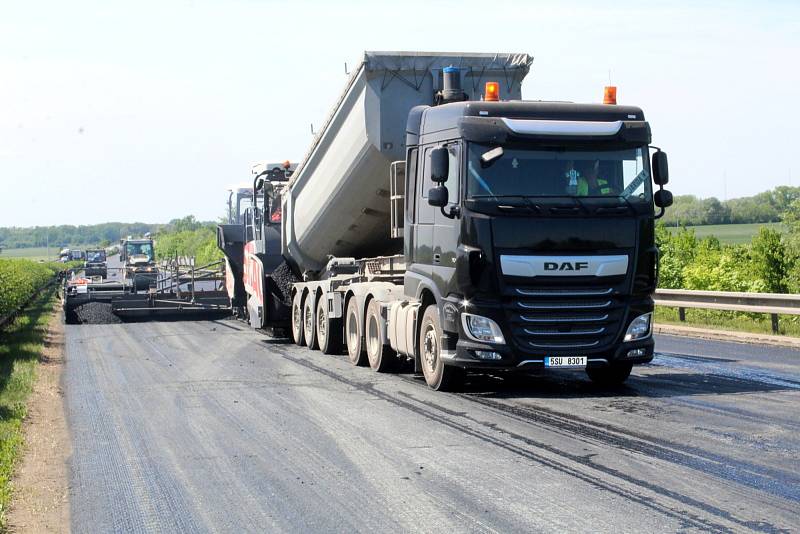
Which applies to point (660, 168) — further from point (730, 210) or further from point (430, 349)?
point (730, 210)

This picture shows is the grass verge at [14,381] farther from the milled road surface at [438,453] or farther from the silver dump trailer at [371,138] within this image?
the silver dump trailer at [371,138]

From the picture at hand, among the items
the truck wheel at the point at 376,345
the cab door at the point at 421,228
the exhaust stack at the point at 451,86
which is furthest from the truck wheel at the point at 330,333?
the exhaust stack at the point at 451,86

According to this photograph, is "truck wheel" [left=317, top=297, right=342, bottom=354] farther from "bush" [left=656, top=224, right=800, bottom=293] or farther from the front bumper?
"bush" [left=656, top=224, right=800, bottom=293]

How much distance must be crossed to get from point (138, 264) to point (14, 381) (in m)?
26.7

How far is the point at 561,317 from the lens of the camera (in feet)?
40.1

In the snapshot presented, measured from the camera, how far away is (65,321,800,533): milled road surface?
695 cm

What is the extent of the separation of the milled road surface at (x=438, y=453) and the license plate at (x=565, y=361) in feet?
1.23

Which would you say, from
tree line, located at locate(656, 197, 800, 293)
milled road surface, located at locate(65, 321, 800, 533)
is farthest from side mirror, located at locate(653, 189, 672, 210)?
tree line, located at locate(656, 197, 800, 293)

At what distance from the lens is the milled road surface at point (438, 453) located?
6945mm

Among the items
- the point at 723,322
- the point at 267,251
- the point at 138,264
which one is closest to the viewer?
the point at 267,251

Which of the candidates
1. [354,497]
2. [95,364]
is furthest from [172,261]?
[354,497]

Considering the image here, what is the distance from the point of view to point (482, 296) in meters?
12.1

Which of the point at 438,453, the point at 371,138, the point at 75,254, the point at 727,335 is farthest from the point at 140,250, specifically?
the point at 75,254

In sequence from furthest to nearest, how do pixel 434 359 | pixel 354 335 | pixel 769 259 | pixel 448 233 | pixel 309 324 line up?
pixel 769 259 → pixel 309 324 → pixel 354 335 → pixel 434 359 → pixel 448 233
